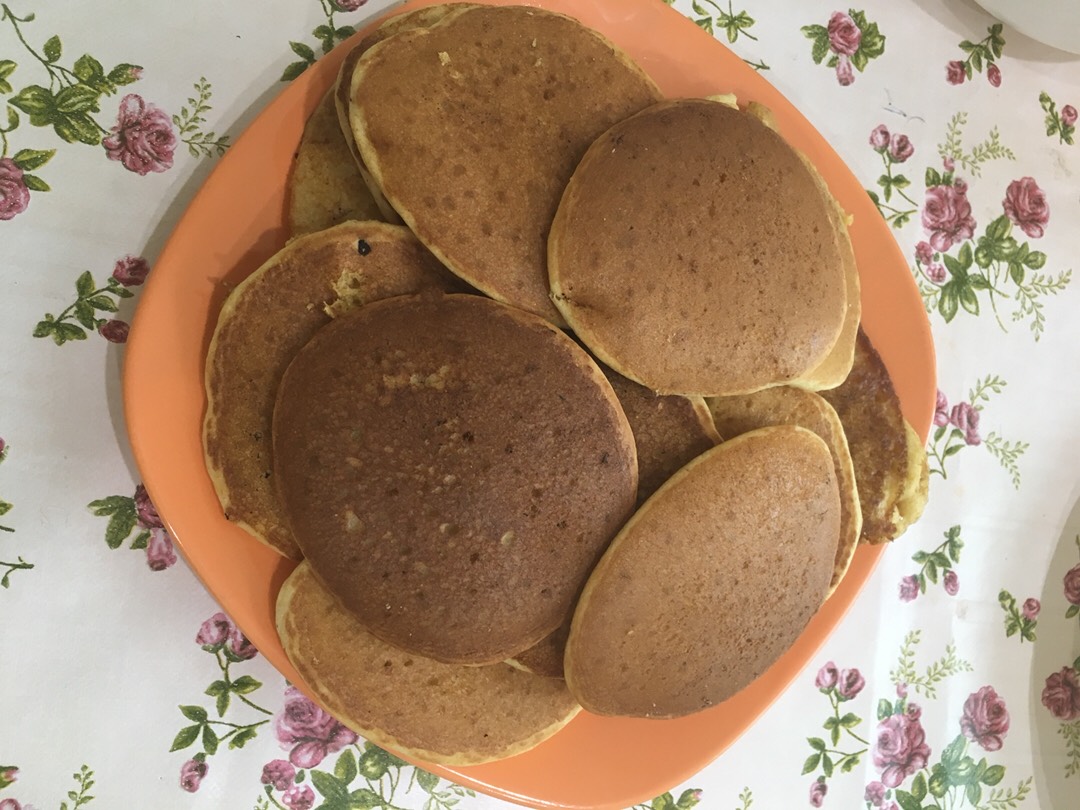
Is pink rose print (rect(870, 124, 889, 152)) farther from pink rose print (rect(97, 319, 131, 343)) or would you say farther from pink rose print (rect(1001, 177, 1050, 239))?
pink rose print (rect(97, 319, 131, 343))

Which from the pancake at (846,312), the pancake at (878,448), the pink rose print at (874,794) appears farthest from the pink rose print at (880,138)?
the pink rose print at (874,794)

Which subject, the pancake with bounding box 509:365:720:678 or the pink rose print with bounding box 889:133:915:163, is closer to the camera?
the pancake with bounding box 509:365:720:678

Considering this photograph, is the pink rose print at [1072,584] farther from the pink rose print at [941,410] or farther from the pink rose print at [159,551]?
the pink rose print at [159,551]

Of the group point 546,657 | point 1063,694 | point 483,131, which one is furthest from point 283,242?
point 1063,694

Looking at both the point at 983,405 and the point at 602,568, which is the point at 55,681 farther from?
the point at 983,405

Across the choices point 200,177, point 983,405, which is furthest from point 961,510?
point 200,177

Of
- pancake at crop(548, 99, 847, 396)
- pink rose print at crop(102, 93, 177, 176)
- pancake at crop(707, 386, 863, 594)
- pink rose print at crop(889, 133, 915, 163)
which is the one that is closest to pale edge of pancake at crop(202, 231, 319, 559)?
pink rose print at crop(102, 93, 177, 176)
